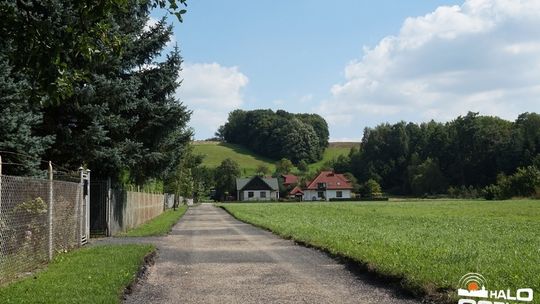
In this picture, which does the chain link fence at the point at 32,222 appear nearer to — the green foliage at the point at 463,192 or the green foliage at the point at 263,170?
the green foliage at the point at 463,192

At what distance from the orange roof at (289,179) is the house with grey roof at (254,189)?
9.63 meters

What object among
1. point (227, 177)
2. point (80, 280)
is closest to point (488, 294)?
point (80, 280)

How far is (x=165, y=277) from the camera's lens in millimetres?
11148

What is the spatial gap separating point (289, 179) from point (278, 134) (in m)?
24.0

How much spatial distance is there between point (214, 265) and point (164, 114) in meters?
11.4

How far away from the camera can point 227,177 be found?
142750 mm

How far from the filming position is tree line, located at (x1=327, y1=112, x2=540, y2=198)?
372 ft

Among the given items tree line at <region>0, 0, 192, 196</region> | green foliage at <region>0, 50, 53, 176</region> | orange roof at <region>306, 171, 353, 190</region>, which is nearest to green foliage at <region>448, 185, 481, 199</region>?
orange roof at <region>306, 171, 353, 190</region>

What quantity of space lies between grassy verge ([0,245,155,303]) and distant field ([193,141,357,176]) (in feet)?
468

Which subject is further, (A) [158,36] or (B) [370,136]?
(B) [370,136]

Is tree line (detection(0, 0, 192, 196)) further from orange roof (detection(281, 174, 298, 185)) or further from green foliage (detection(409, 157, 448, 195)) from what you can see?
orange roof (detection(281, 174, 298, 185))

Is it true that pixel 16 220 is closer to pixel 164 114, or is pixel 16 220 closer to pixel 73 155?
pixel 73 155

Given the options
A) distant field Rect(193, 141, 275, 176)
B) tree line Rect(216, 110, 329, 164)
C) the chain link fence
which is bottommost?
the chain link fence

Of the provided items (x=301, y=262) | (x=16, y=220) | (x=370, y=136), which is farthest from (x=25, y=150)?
(x=370, y=136)
